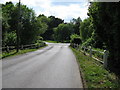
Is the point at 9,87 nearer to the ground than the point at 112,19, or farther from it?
nearer to the ground

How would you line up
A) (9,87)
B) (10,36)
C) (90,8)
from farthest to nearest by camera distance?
(10,36)
(90,8)
(9,87)

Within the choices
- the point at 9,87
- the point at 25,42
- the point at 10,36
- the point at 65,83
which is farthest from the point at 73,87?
the point at 25,42

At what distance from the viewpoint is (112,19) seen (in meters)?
8.91

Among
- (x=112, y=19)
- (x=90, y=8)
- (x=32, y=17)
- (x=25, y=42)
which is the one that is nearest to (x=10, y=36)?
(x=25, y=42)

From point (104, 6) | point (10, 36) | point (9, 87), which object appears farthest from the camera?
point (10, 36)

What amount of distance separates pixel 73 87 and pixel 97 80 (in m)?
1.28

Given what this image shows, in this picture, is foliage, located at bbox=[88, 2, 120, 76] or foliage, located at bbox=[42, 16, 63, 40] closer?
foliage, located at bbox=[88, 2, 120, 76]

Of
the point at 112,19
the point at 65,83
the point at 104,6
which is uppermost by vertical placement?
the point at 104,6

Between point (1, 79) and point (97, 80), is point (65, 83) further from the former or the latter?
point (1, 79)

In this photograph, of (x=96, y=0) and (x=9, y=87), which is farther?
(x=96, y=0)

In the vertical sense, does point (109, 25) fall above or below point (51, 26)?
below

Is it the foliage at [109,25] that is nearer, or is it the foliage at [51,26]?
the foliage at [109,25]

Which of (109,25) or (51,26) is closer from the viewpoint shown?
(109,25)

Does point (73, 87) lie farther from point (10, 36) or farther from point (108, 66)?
point (10, 36)
